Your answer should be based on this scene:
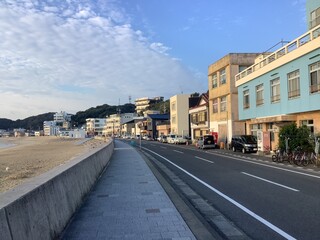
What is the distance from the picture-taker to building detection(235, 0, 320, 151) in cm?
2586

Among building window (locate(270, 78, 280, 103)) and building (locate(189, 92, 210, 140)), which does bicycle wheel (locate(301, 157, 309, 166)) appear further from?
building (locate(189, 92, 210, 140))

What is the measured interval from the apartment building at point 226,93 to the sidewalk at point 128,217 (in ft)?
125

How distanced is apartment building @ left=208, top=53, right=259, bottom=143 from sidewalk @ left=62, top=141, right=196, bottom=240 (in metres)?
38.1

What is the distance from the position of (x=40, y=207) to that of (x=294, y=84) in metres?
27.0

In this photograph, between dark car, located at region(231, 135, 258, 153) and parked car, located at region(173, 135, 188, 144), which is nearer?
dark car, located at region(231, 135, 258, 153)

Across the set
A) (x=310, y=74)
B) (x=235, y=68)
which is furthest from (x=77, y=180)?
(x=235, y=68)

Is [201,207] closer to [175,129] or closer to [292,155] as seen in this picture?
[292,155]

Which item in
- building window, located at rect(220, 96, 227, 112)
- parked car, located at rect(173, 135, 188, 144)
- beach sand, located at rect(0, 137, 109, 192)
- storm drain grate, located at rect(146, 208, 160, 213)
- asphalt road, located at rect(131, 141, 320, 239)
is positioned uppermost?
building window, located at rect(220, 96, 227, 112)

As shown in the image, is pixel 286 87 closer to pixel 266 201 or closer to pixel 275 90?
pixel 275 90

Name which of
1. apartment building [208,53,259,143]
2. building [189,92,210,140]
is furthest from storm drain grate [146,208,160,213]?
building [189,92,210,140]

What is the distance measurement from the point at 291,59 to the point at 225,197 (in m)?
20.6

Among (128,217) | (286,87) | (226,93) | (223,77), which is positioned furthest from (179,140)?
(128,217)

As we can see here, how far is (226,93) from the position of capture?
165ft

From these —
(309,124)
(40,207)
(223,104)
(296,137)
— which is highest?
(223,104)
